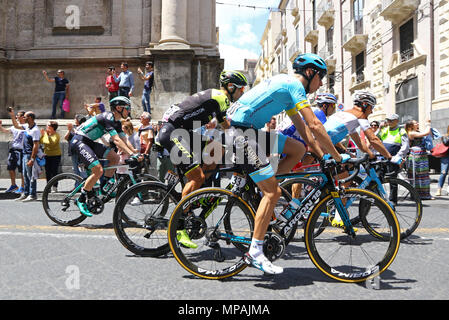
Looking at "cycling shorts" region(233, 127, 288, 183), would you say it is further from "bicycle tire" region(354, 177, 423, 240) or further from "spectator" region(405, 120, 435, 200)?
"spectator" region(405, 120, 435, 200)

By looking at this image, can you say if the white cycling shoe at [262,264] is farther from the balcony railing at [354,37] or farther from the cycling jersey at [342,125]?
the balcony railing at [354,37]

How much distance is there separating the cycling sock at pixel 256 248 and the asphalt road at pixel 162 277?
0.24 metres

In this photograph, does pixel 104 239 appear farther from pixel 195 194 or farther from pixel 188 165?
pixel 195 194

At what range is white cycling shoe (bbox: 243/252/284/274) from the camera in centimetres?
335

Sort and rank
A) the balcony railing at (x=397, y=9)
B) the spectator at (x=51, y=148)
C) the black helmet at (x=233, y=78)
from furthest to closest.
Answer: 1. the balcony railing at (x=397, y=9)
2. the spectator at (x=51, y=148)
3. the black helmet at (x=233, y=78)

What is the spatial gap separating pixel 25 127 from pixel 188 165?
655 cm

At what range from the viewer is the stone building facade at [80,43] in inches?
589

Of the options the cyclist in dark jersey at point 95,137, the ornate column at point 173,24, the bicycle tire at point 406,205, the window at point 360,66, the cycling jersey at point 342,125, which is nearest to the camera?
the bicycle tire at point 406,205

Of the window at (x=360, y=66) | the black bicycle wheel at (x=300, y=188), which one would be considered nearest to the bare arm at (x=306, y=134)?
the black bicycle wheel at (x=300, y=188)

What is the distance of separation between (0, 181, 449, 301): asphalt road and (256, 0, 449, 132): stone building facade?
1377 centimetres

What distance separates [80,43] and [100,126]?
401 inches

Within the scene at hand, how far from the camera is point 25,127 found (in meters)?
9.38

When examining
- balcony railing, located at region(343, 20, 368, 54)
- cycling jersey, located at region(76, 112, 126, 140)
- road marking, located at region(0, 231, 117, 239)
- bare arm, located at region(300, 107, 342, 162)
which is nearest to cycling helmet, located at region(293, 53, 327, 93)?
bare arm, located at region(300, 107, 342, 162)
